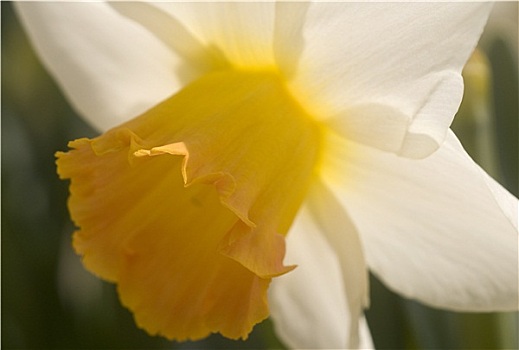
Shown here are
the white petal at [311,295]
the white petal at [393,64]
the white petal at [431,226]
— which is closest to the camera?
the white petal at [393,64]

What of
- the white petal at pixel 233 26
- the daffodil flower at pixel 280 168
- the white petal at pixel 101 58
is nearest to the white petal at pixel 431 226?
the daffodil flower at pixel 280 168

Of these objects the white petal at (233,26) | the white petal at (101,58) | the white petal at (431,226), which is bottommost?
the white petal at (431,226)

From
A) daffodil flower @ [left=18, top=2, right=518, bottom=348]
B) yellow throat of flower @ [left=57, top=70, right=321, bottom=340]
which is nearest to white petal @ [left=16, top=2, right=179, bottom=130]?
daffodil flower @ [left=18, top=2, right=518, bottom=348]

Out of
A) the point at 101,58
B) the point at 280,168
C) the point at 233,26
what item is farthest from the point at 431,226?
the point at 101,58

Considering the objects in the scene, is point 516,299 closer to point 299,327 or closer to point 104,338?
point 299,327

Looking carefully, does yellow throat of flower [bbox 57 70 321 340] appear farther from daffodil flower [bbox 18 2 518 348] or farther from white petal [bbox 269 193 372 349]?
white petal [bbox 269 193 372 349]

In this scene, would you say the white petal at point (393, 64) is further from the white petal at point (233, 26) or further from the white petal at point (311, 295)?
the white petal at point (311, 295)

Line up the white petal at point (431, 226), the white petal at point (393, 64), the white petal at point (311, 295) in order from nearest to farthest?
the white petal at point (393, 64) < the white petal at point (431, 226) < the white petal at point (311, 295)
